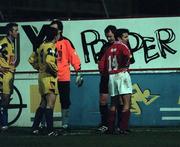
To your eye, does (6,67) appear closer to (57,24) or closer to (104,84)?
(57,24)

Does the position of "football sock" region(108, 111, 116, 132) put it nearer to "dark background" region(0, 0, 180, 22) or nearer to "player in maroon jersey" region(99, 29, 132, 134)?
"player in maroon jersey" region(99, 29, 132, 134)

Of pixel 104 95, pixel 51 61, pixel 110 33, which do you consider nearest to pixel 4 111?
pixel 51 61

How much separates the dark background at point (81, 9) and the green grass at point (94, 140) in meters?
Answer: 2.31

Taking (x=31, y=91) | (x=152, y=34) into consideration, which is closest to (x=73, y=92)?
(x=31, y=91)

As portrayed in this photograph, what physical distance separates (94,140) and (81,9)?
4.33 m

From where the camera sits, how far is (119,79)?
1176cm

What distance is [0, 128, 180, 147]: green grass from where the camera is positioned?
34.8 feet

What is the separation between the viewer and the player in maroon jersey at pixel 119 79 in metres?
11.7

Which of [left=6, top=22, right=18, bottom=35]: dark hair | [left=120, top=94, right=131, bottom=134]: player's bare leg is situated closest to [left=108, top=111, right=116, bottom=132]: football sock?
[left=120, top=94, right=131, bottom=134]: player's bare leg

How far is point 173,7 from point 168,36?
1.09 meters

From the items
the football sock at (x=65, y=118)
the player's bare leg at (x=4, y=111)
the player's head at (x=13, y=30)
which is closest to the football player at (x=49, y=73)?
the football sock at (x=65, y=118)

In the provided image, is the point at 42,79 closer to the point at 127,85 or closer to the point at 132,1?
the point at 127,85

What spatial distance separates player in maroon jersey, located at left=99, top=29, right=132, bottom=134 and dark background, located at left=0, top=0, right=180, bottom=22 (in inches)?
63.1

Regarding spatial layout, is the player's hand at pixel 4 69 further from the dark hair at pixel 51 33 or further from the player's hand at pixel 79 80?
the dark hair at pixel 51 33
